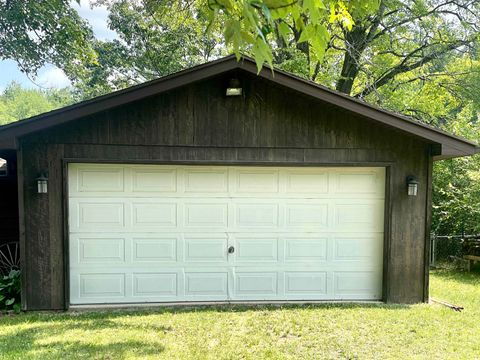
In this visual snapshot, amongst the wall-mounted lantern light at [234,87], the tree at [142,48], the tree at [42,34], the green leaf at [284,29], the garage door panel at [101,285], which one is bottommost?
the garage door panel at [101,285]

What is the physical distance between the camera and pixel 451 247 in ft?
33.3

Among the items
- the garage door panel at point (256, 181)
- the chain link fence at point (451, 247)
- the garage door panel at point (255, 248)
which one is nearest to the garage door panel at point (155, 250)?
the garage door panel at point (255, 248)

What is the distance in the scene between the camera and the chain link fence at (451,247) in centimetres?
932

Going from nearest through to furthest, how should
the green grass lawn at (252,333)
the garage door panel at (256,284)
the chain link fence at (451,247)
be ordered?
the green grass lawn at (252,333)
the garage door panel at (256,284)
the chain link fence at (451,247)

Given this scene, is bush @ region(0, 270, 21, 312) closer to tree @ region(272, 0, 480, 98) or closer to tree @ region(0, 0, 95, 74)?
tree @ region(0, 0, 95, 74)

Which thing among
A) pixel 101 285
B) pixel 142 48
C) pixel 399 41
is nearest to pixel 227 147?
pixel 101 285

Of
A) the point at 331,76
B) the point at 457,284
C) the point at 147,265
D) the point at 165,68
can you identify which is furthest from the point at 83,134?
the point at 165,68

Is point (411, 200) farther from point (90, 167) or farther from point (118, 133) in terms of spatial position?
point (90, 167)

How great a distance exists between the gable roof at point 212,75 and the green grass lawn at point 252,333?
255 centimetres

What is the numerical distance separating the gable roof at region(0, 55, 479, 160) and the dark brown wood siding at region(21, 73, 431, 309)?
0.28 meters

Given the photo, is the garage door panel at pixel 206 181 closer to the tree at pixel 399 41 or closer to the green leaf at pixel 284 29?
the green leaf at pixel 284 29

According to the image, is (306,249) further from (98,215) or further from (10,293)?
(10,293)

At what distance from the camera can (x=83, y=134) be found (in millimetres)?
5496

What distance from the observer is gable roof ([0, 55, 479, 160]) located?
5.12 metres
